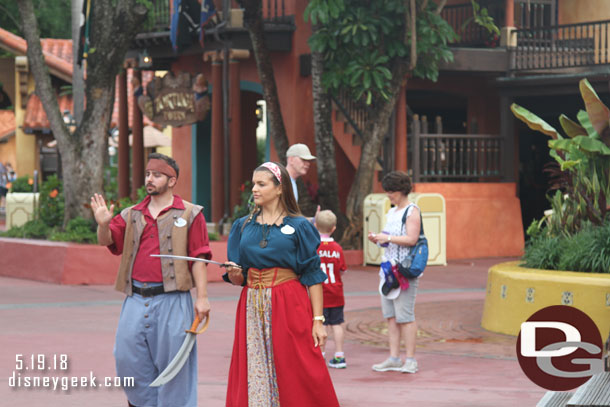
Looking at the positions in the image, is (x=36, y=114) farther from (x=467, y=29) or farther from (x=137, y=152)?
(x=467, y=29)

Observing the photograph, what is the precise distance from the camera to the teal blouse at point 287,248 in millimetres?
6469

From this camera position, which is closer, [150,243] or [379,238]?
[150,243]

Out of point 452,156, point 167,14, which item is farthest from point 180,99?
point 452,156

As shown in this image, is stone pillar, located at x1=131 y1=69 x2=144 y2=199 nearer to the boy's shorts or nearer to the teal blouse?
the boy's shorts

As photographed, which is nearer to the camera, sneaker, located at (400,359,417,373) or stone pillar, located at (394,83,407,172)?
sneaker, located at (400,359,417,373)

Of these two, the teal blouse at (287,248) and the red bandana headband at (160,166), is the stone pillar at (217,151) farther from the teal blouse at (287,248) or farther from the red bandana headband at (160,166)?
the teal blouse at (287,248)

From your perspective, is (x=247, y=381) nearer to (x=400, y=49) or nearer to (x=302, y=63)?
(x=400, y=49)

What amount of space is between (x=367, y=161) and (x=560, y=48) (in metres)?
5.76

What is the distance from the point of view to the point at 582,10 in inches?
945

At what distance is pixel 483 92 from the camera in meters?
23.5

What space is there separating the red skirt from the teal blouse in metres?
0.11

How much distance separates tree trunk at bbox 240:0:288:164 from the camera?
19.0 m

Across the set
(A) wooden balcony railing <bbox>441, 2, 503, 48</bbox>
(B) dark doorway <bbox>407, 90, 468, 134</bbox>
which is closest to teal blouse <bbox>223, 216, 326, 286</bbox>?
(A) wooden balcony railing <bbox>441, 2, 503, 48</bbox>

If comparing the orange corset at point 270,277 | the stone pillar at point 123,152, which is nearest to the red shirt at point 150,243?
the orange corset at point 270,277
